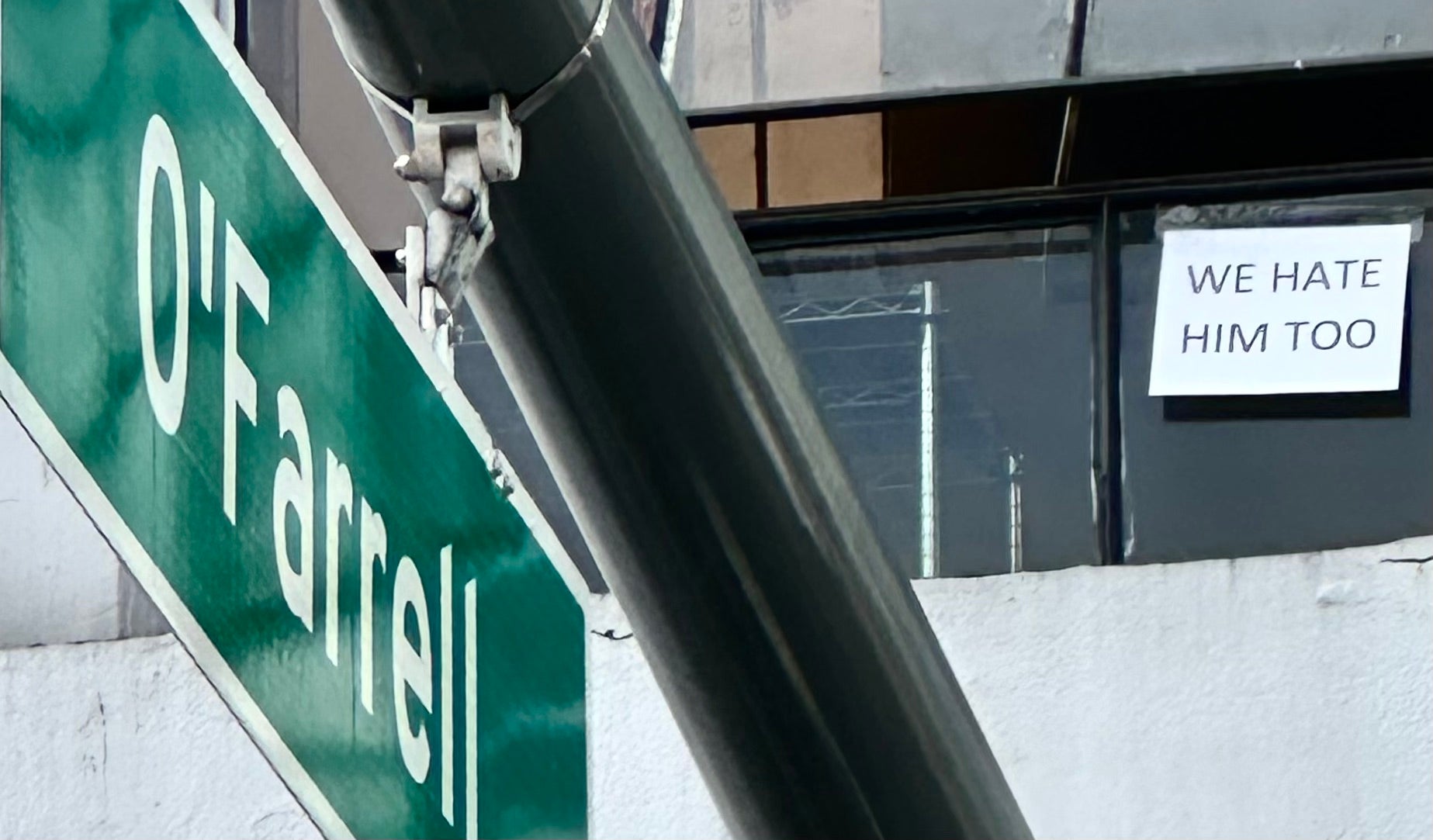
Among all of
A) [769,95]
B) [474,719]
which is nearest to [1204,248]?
[769,95]

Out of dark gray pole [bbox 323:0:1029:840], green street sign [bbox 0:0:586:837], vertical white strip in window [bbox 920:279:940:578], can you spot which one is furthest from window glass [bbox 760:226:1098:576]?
dark gray pole [bbox 323:0:1029:840]

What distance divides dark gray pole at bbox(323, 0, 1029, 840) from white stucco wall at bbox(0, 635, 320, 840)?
3.38 metres

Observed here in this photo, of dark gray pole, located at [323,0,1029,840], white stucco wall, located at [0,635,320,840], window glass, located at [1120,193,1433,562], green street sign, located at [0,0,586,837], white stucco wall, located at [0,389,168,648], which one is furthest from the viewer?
white stucco wall, located at [0,389,168,648]

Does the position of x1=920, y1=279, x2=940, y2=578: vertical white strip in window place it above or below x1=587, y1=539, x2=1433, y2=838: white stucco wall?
above

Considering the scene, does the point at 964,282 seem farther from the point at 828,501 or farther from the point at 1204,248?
the point at 828,501

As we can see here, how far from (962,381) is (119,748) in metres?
2.04

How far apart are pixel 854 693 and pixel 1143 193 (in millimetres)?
3458

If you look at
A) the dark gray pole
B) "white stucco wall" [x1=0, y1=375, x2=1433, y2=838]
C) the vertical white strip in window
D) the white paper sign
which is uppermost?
the white paper sign

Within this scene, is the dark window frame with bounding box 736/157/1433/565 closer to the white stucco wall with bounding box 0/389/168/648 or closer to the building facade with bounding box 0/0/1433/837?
the building facade with bounding box 0/0/1433/837

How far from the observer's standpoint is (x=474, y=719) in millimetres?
1589

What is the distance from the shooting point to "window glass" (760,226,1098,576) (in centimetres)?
452

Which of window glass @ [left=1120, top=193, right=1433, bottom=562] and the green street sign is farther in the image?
window glass @ [left=1120, top=193, right=1433, bottom=562]

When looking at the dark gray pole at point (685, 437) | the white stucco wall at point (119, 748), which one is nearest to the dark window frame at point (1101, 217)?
the white stucco wall at point (119, 748)

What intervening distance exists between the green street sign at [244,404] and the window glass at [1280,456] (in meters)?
3.14
